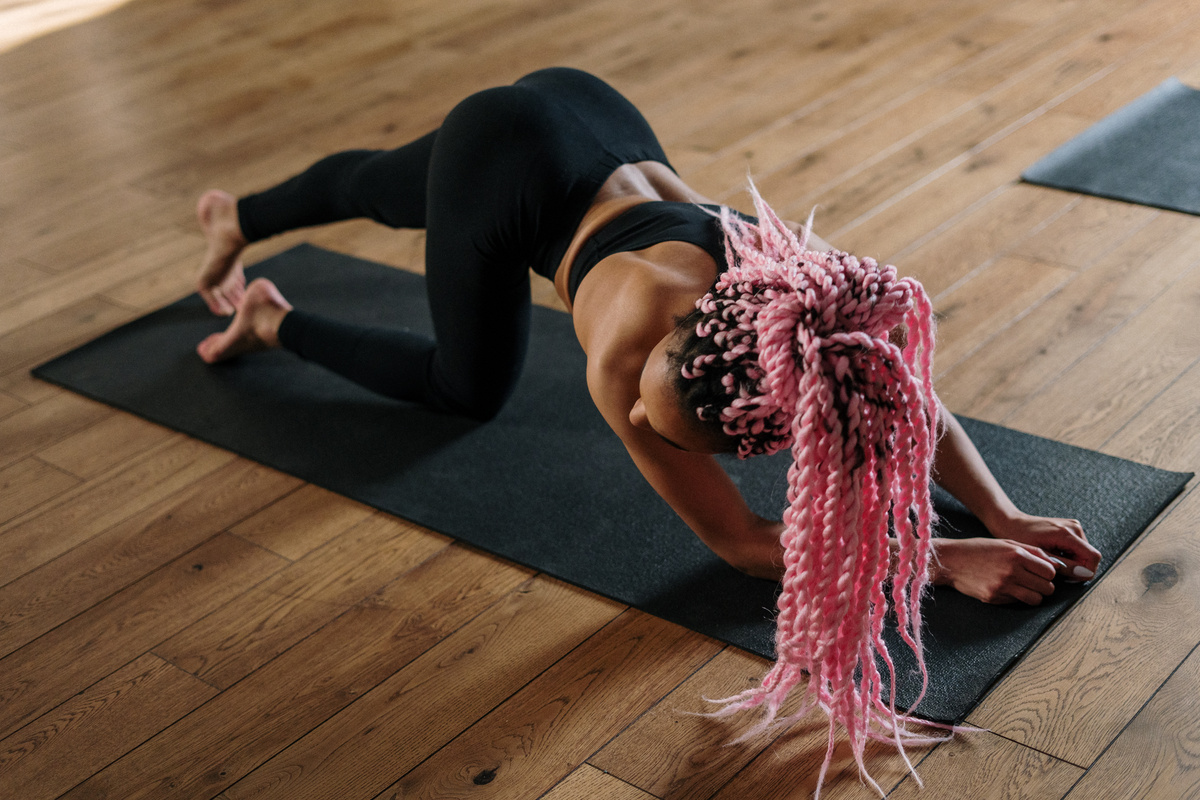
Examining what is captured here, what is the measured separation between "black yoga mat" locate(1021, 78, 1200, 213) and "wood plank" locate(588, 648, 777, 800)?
159 centimetres

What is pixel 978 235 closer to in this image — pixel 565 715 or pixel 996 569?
pixel 996 569

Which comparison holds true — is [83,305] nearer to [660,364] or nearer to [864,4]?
[660,364]

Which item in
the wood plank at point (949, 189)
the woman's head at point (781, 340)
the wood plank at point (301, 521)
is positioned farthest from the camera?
the wood plank at point (949, 189)

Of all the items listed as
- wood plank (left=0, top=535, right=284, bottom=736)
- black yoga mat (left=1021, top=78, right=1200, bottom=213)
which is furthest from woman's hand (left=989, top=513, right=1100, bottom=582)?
black yoga mat (left=1021, top=78, right=1200, bottom=213)

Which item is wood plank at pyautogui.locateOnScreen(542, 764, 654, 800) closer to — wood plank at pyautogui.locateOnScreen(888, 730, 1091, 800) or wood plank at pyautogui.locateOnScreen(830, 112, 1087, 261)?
wood plank at pyautogui.locateOnScreen(888, 730, 1091, 800)

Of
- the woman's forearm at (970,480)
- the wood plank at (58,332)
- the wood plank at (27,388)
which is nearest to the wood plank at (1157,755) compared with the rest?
the woman's forearm at (970,480)

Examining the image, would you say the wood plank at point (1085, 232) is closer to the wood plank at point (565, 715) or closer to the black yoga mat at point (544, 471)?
the black yoga mat at point (544, 471)

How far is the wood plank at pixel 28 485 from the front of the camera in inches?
71.9

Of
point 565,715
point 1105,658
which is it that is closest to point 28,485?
point 565,715

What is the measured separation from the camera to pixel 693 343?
44.2 inches

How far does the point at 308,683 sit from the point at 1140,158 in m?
2.13

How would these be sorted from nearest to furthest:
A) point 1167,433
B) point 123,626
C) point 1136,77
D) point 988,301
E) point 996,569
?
point 996,569 < point 123,626 < point 1167,433 < point 988,301 < point 1136,77

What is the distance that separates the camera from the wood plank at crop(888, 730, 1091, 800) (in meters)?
1.17

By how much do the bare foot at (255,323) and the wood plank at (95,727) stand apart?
734mm
